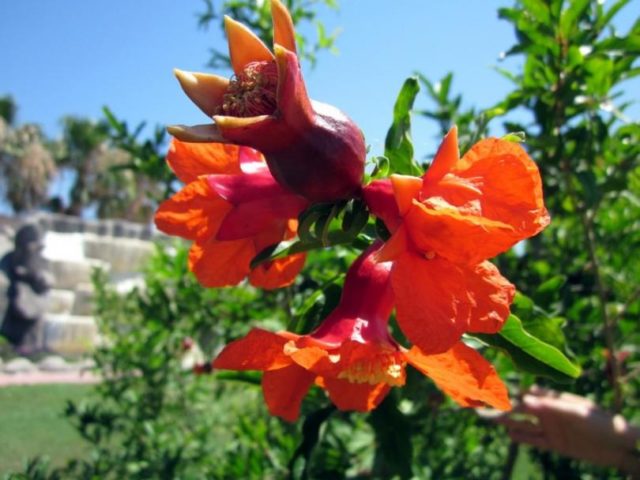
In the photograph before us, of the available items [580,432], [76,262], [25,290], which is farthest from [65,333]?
[580,432]

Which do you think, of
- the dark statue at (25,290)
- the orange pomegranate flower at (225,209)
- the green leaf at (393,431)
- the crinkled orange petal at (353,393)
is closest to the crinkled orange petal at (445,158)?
the orange pomegranate flower at (225,209)

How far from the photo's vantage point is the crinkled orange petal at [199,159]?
58 cm

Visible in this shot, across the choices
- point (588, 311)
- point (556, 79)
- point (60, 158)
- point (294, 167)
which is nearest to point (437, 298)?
point (294, 167)

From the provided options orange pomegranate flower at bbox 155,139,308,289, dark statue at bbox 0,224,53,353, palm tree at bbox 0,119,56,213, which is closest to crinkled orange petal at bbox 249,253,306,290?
orange pomegranate flower at bbox 155,139,308,289

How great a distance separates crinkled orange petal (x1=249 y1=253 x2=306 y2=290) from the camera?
2.07 feet

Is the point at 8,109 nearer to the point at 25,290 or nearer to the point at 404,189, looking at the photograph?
the point at 25,290

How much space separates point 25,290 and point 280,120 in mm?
12796

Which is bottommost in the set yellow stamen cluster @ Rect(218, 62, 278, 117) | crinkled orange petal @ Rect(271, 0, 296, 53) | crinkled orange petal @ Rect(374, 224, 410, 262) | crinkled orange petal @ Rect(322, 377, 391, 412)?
crinkled orange petal @ Rect(322, 377, 391, 412)

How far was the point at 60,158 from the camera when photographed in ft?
76.5

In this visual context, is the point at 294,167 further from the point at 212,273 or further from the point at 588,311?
the point at 588,311

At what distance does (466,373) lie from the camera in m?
0.51

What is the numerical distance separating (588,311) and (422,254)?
4.25 feet

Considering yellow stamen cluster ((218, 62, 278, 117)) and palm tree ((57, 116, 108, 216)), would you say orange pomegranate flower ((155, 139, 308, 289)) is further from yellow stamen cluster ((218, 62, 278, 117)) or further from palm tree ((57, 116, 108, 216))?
palm tree ((57, 116, 108, 216))

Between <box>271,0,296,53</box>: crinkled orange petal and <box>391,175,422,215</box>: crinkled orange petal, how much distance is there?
0.40 feet
